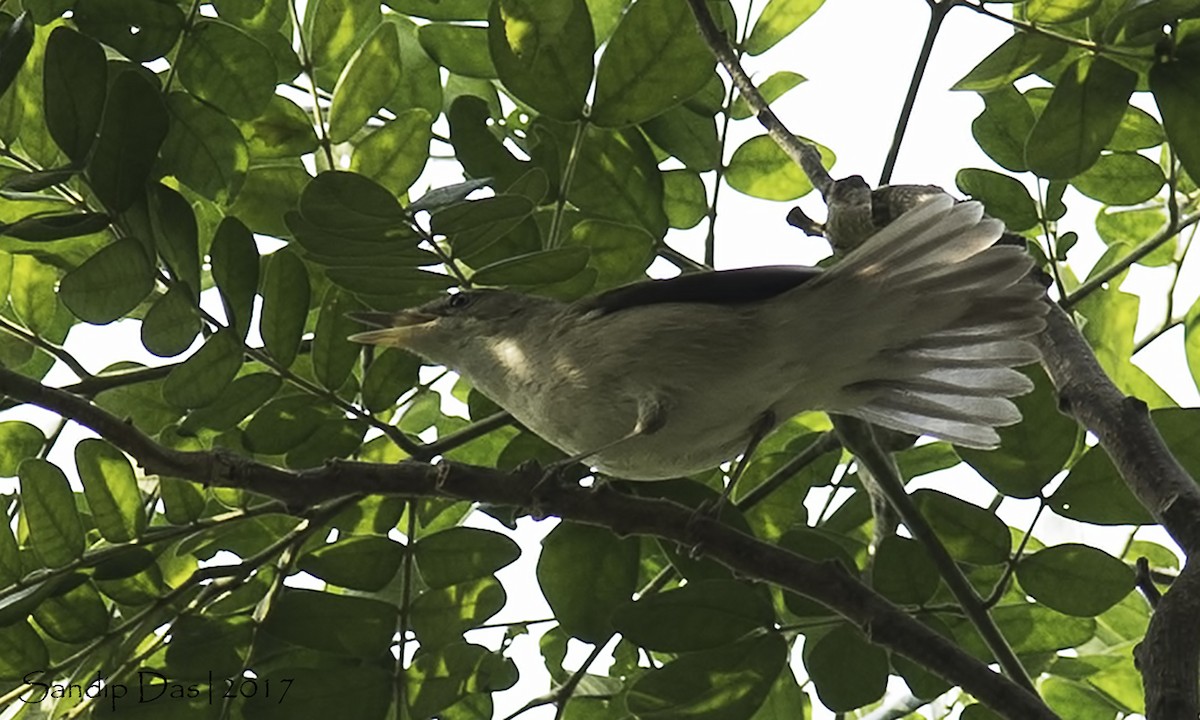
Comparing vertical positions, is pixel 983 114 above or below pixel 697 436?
above

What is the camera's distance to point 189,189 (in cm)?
212

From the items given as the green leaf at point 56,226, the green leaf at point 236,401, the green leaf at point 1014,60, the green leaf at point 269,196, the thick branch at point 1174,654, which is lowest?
the thick branch at point 1174,654

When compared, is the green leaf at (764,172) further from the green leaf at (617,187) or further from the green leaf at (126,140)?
the green leaf at (126,140)

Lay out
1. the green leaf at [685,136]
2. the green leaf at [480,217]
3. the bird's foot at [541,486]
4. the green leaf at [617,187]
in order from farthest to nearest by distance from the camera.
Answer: the green leaf at [685,136], the green leaf at [617,187], the green leaf at [480,217], the bird's foot at [541,486]

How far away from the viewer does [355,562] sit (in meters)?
2.02

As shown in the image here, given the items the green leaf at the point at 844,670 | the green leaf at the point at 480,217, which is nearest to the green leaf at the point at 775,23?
the green leaf at the point at 480,217

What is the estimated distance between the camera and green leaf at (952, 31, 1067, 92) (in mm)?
2061

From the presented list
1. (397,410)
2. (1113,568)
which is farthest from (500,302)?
(1113,568)

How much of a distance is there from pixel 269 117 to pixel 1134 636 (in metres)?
1.70

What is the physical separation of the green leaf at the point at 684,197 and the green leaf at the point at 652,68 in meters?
0.32

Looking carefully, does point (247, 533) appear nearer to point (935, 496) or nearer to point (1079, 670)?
point (935, 496)

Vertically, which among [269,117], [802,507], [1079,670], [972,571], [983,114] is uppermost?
[269,117]

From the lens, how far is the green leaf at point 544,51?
202 cm

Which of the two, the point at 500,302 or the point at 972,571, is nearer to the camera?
the point at 972,571
